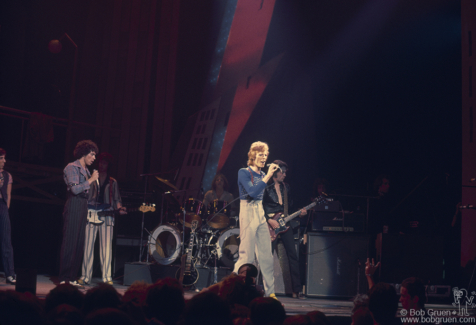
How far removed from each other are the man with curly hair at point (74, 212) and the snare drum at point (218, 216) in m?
2.06

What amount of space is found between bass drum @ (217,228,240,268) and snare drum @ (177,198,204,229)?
452mm

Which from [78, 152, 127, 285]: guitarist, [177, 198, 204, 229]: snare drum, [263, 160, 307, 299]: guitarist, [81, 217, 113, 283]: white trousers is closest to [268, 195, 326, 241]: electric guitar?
[263, 160, 307, 299]: guitarist

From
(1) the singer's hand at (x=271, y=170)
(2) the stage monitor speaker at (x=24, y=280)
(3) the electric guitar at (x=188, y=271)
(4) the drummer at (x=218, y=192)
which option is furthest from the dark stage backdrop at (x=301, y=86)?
(2) the stage monitor speaker at (x=24, y=280)

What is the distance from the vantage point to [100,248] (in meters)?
6.67

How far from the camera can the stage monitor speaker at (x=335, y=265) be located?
22.1 ft

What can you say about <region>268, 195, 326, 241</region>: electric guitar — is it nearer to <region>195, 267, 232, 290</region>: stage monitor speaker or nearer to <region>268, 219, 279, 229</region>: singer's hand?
<region>268, 219, 279, 229</region>: singer's hand

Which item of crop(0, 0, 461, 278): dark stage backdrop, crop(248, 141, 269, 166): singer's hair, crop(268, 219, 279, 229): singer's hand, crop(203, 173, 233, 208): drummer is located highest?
crop(0, 0, 461, 278): dark stage backdrop

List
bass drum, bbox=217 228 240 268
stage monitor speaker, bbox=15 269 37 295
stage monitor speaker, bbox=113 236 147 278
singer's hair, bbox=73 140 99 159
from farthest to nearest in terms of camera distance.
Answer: stage monitor speaker, bbox=113 236 147 278
bass drum, bbox=217 228 240 268
singer's hair, bbox=73 140 99 159
stage monitor speaker, bbox=15 269 37 295

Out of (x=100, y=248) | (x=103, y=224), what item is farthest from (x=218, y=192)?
(x=100, y=248)

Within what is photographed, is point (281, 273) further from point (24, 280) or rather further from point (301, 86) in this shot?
point (24, 280)

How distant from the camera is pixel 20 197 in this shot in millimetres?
8156

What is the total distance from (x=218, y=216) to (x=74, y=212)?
2306 mm

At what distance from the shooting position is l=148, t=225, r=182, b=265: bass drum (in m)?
7.05

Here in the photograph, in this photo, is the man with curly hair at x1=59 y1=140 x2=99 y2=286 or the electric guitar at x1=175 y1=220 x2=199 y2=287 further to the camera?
the electric guitar at x1=175 y1=220 x2=199 y2=287
